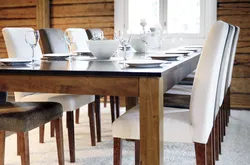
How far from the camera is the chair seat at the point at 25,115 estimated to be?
206 centimetres

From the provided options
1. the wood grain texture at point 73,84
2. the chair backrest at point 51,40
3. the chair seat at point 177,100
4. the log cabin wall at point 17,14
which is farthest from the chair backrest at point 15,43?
the log cabin wall at point 17,14

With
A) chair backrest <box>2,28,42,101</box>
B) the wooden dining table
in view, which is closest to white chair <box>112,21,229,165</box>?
the wooden dining table

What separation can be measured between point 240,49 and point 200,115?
2.99m

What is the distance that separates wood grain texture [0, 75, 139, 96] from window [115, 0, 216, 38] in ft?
10.1

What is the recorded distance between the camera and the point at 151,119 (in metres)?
1.69

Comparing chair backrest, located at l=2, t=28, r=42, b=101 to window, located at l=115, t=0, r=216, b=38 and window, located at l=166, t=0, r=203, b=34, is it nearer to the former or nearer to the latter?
window, located at l=115, t=0, r=216, b=38

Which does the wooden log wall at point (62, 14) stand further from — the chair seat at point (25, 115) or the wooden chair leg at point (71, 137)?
the chair seat at point (25, 115)

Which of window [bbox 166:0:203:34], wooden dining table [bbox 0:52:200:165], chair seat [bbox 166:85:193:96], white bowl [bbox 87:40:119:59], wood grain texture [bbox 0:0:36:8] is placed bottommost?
chair seat [bbox 166:85:193:96]

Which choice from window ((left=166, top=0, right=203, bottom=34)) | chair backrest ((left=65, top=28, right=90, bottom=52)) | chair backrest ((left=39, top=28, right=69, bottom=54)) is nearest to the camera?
chair backrest ((left=39, top=28, right=69, bottom=54))

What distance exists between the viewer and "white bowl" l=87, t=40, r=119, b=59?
8.07ft

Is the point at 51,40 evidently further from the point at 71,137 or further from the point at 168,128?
the point at 168,128

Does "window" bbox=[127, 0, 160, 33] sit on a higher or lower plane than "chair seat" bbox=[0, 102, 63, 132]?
higher

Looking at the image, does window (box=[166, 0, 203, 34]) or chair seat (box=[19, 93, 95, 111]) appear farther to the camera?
window (box=[166, 0, 203, 34])

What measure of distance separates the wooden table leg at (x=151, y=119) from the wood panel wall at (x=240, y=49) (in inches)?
126
